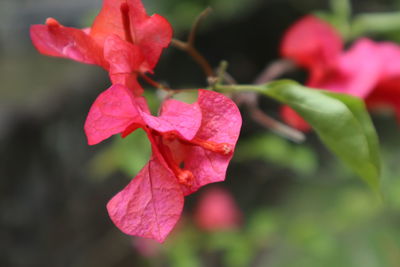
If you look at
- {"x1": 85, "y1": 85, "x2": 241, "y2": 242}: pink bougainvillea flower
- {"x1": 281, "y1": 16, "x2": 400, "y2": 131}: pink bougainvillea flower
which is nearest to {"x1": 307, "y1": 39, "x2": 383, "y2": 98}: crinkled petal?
{"x1": 281, "y1": 16, "x2": 400, "y2": 131}: pink bougainvillea flower

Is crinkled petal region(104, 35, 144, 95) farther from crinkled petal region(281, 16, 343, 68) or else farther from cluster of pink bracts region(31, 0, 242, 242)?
crinkled petal region(281, 16, 343, 68)

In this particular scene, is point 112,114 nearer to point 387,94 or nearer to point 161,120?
point 161,120

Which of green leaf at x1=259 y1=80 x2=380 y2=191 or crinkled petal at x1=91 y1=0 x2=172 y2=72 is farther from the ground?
crinkled petal at x1=91 y1=0 x2=172 y2=72

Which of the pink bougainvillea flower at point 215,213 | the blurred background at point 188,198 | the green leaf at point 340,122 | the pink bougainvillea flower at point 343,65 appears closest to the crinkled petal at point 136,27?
the green leaf at point 340,122

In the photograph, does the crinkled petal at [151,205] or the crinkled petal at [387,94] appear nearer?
the crinkled petal at [151,205]

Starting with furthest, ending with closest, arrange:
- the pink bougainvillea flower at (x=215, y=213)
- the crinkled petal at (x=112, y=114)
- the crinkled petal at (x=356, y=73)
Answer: the pink bougainvillea flower at (x=215, y=213) → the crinkled petal at (x=356, y=73) → the crinkled petal at (x=112, y=114)

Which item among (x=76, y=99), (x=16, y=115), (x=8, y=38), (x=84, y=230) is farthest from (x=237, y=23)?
(x=8, y=38)

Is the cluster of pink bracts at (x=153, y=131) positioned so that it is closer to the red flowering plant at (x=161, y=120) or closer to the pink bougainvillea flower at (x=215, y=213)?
the red flowering plant at (x=161, y=120)
